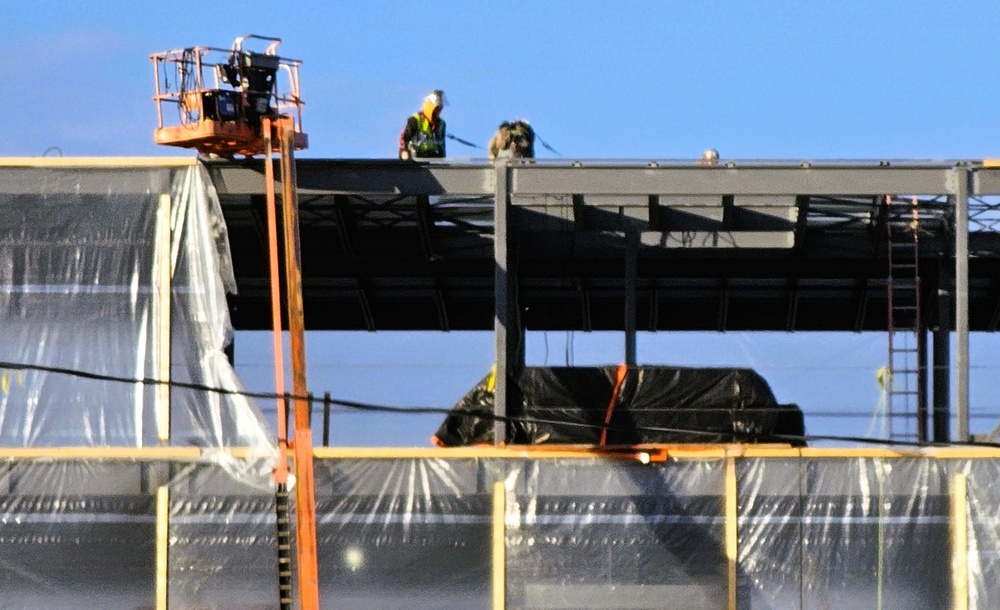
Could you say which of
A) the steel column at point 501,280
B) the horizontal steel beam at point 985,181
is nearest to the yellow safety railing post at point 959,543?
the horizontal steel beam at point 985,181

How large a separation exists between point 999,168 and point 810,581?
21.0ft

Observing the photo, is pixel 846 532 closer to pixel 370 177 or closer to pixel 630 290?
pixel 630 290

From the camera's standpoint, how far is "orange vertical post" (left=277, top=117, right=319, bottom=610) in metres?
17.3

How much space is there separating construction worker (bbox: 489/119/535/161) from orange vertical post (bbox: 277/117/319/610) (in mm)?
4587

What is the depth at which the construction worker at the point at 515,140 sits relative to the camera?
24906 millimetres

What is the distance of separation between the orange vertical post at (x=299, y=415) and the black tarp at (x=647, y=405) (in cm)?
360

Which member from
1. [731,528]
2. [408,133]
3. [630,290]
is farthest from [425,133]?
[731,528]

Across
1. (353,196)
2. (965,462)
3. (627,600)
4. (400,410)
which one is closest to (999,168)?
(965,462)

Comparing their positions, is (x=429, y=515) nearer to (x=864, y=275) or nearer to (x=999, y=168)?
(x=999, y=168)

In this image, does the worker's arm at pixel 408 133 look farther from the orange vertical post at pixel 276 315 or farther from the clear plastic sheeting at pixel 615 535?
the clear plastic sheeting at pixel 615 535

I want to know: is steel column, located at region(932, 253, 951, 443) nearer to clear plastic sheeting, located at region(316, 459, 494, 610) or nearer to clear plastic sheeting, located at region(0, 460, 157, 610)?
clear plastic sheeting, located at region(316, 459, 494, 610)

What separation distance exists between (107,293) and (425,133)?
5797 millimetres

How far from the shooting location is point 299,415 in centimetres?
1728

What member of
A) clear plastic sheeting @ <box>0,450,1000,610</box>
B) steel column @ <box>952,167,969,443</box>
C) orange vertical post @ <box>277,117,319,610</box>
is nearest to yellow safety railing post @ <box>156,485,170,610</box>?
clear plastic sheeting @ <box>0,450,1000,610</box>
